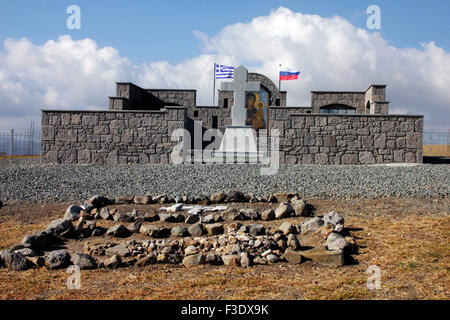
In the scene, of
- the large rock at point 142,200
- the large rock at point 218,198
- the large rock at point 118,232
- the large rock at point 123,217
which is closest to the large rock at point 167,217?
the large rock at point 123,217

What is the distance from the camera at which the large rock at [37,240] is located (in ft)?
15.0

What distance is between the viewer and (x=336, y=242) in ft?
13.6

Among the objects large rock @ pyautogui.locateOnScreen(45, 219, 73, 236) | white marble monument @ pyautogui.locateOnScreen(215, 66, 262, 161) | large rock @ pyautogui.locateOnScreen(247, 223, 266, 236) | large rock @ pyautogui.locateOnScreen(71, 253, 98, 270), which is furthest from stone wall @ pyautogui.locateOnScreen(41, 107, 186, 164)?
large rock @ pyautogui.locateOnScreen(71, 253, 98, 270)

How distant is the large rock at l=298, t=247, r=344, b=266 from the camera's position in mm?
3854

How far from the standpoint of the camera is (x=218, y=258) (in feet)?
13.0

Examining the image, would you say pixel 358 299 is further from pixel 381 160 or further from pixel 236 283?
pixel 381 160

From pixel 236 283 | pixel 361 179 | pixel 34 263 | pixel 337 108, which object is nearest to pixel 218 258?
pixel 236 283

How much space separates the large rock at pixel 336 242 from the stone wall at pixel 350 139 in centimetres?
901

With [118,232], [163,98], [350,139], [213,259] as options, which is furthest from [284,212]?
[163,98]

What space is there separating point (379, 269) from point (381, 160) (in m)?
10.3

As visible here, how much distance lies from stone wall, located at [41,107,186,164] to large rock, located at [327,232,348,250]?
9924 millimetres

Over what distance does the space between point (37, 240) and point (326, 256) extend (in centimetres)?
371

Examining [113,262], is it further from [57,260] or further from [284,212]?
[284,212]

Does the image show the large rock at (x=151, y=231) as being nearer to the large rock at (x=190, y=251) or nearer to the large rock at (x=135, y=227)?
the large rock at (x=135, y=227)
